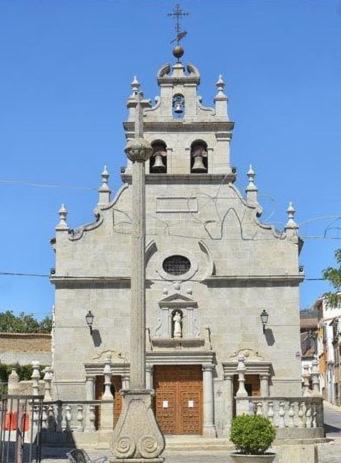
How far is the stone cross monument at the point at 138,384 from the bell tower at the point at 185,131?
12692 millimetres

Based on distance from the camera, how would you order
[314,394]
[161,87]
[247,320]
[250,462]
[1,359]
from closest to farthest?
[250,462] → [314,394] → [247,320] → [161,87] → [1,359]

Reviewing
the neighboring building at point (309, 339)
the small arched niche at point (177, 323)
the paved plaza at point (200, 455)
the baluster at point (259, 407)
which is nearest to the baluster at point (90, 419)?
the paved plaza at point (200, 455)

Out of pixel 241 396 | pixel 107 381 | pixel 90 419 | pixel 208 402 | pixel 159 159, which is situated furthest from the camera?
pixel 159 159

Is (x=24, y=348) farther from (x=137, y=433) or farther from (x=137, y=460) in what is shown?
(x=137, y=460)

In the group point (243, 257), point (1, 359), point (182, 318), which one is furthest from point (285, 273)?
point (1, 359)

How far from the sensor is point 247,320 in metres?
27.1

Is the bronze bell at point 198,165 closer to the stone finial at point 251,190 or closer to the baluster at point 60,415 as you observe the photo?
the stone finial at point 251,190

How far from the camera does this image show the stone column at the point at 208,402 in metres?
26.0

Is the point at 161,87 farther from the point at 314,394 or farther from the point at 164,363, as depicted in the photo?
the point at 314,394

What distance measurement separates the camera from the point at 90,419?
23.9 m

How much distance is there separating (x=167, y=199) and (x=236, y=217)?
250 cm

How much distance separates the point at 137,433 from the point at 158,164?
15.6m

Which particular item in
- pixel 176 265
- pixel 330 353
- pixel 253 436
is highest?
pixel 330 353

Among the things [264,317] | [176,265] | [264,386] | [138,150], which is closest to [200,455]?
[264,386]
